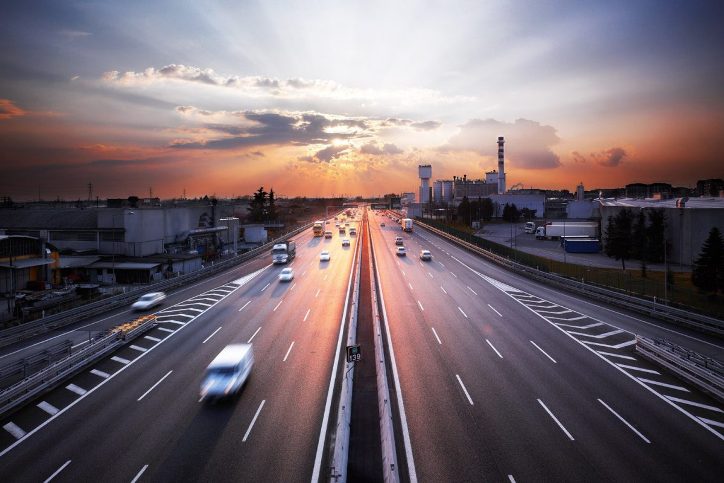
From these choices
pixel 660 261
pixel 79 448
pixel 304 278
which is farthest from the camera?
pixel 660 261

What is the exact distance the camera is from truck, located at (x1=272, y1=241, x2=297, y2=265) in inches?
2280

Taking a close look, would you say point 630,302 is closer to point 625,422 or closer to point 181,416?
point 625,422

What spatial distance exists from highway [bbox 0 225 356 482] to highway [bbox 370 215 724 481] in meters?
4.42

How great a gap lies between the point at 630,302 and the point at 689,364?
1579cm

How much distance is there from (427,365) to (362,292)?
17.6 m

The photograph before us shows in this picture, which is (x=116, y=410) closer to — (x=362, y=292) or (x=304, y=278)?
(x=362, y=292)

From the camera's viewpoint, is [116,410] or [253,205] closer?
[116,410]

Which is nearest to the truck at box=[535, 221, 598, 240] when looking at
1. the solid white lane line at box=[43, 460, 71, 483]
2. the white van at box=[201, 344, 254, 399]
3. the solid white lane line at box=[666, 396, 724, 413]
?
the solid white lane line at box=[666, 396, 724, 413]

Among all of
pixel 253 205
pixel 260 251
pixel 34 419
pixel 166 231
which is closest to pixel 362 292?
pixel 34 419

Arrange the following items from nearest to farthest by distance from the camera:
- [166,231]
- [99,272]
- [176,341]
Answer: [176,341] → [99,272] → [166,231]

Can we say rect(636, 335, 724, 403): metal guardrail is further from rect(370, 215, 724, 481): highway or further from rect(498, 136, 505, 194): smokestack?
rect(498, 136, 505, 194): smokestack

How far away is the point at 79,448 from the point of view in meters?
14.7

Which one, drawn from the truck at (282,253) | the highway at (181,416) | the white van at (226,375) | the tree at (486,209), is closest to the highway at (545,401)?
the highway at (181,416)

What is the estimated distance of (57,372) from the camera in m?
20.4
